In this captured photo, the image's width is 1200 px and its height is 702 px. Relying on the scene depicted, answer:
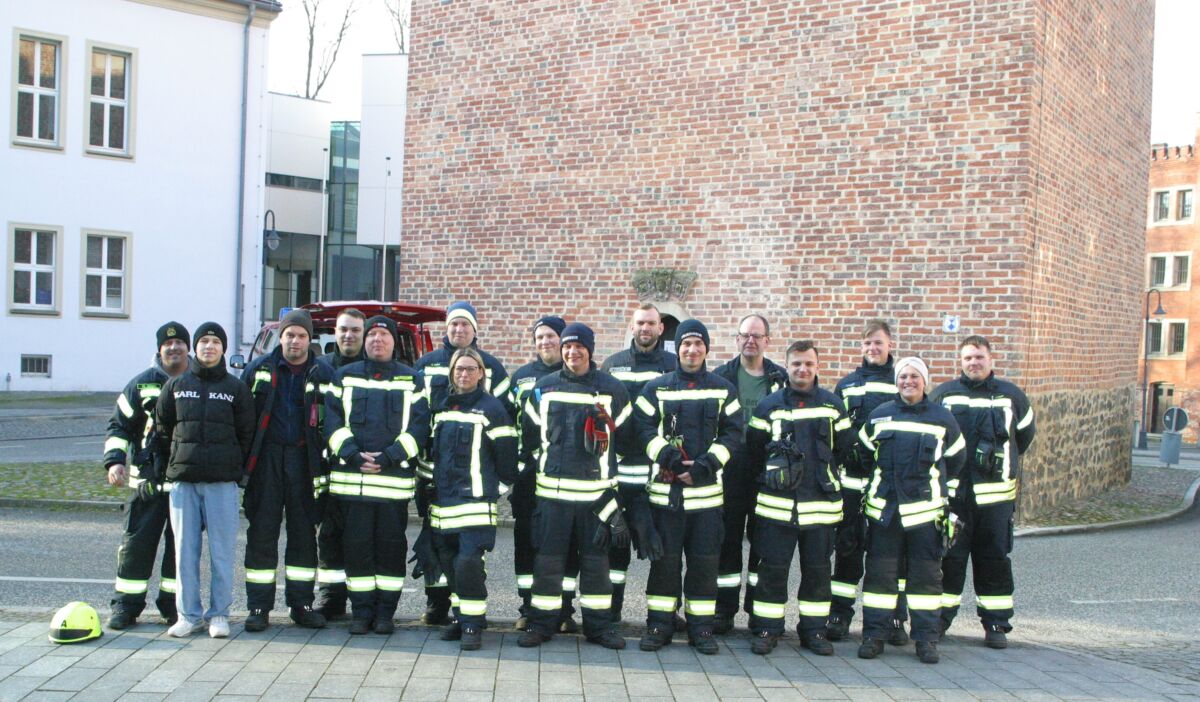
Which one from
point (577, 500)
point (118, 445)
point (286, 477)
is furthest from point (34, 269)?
point (577, 500)

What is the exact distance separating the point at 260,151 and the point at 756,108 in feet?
63.1

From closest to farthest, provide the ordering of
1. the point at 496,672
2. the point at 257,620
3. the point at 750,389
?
the point at 496,672 < the point at 257,620 < the point at 750,389

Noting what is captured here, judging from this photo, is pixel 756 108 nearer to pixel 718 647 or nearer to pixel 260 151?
pixel 718 647

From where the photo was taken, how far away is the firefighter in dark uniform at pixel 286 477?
21.8 ft

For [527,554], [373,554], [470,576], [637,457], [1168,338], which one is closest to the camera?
[470,576]

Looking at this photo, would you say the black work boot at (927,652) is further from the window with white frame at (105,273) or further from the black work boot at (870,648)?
the window with white frame at (105,273)

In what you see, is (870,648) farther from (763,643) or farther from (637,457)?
(637,457)

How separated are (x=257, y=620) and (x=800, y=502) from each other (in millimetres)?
3344

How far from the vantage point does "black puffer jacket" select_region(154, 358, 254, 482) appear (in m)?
6.39

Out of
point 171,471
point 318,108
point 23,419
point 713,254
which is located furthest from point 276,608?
point 318,108

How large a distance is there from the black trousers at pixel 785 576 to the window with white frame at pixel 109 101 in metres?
24.5

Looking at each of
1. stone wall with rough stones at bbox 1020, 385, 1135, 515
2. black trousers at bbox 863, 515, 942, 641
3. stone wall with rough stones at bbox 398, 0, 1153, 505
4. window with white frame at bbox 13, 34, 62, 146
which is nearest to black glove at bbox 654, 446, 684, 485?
black trousers at bbox 863, 515, 942, 641

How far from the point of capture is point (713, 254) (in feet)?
44.8

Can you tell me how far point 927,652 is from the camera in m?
6.45
